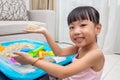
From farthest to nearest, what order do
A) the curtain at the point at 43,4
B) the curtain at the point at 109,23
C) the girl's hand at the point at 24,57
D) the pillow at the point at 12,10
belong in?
1. the curtain at the point at 43,4
2. the curtain at the point at 109,23
3. the pillow at the point at 12,10
4. the girl's hand at the point at 24,57

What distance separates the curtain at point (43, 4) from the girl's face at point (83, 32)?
2488mm

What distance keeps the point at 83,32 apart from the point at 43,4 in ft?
8.65

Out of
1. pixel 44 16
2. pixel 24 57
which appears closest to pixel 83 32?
pixel 24 57

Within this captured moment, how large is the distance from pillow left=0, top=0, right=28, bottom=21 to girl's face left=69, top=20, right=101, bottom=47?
1.77 m

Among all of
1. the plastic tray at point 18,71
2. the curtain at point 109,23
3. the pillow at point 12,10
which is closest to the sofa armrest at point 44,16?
the pillow at point 12,10

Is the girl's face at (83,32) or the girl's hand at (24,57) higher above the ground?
the girl's face at (83,32)

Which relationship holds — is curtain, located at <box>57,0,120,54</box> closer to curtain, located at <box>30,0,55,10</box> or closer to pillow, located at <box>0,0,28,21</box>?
curtain, located at <box>30,0,55,10</box>

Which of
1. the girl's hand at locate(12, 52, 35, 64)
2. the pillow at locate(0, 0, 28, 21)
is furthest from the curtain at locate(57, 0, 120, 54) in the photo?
the girl's hand at locate(12, 52, 35, 64)

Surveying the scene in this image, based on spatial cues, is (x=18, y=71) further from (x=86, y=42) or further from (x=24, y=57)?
(x=86, y=42)

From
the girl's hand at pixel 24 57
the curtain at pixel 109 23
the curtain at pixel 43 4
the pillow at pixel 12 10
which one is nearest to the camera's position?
the girl's hand at pixel 24 57

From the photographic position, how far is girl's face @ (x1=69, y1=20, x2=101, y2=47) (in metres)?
0.83

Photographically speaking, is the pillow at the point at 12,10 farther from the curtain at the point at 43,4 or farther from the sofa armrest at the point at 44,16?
the curtain at the point at 43,4

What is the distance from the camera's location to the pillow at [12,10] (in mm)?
2447

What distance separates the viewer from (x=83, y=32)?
0.83m
